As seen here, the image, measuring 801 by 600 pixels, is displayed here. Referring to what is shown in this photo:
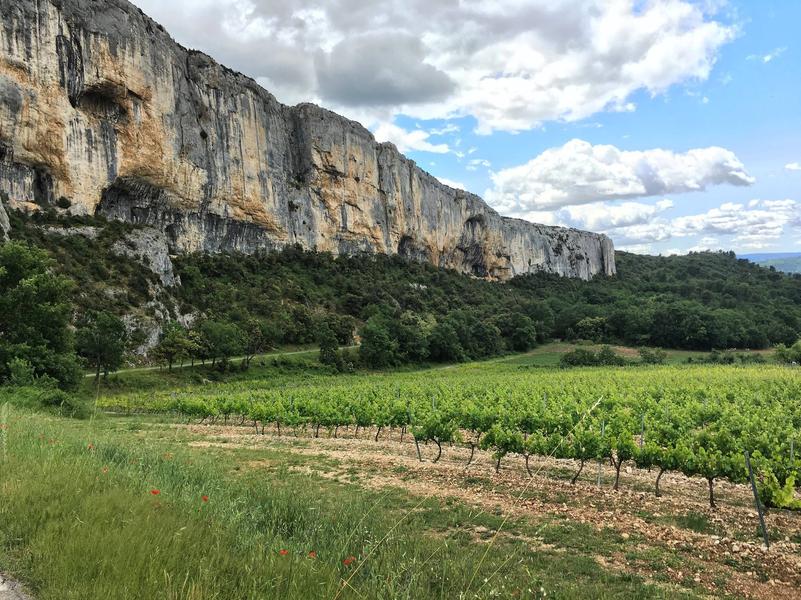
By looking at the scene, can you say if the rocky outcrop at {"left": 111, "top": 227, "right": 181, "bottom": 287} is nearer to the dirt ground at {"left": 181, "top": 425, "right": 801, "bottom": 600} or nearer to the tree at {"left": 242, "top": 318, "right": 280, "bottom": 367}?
the tree at {"left": 242, "top": 318, "right": 280, "bottom": 367}

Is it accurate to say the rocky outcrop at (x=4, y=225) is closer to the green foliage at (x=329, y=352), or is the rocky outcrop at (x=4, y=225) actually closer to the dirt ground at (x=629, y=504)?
the green foliage at (x=329, y=352)

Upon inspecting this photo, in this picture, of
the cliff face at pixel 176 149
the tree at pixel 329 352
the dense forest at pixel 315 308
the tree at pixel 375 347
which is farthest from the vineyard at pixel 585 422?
the cliff face at pixel 176 149

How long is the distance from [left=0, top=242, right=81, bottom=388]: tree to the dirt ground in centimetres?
821

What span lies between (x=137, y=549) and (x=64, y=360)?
20749mm

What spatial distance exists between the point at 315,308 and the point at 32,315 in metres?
38.1

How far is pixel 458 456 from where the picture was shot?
14.7 m

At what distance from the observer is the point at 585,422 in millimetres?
13977

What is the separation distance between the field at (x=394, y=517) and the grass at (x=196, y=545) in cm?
2

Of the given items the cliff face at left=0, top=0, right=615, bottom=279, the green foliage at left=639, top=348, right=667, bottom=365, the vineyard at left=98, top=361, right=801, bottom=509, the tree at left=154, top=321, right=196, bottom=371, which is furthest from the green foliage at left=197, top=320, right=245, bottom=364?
the green foliage at left=639, top=348, right=667, bottom=365

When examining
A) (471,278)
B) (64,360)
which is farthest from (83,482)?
(471,278)

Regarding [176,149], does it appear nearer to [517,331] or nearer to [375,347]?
[375,347]

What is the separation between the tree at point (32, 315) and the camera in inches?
724

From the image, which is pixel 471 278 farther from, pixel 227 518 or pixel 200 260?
pixel 227 518

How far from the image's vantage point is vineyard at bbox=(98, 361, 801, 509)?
10.1 meters
